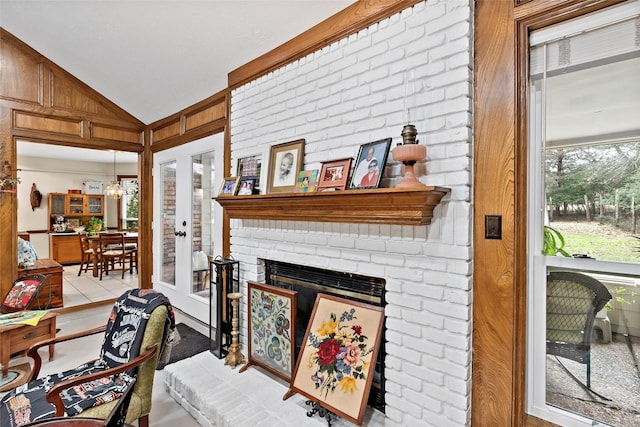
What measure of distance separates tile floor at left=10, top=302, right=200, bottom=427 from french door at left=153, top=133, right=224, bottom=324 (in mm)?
340

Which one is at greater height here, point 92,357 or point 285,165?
point 285,165

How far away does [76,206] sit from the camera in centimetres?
795

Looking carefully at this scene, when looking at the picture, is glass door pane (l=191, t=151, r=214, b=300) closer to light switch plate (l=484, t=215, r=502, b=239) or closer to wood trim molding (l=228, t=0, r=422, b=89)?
wood trim molding (l=228, t=0, r=422, b=89)

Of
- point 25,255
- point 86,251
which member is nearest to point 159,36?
point 25,255

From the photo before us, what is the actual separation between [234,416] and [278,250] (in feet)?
3.55

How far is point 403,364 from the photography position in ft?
5.65

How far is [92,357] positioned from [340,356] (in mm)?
2551

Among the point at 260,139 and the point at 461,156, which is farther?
the point at 260,139

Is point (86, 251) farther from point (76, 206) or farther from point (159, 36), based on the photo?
point (159, 36)

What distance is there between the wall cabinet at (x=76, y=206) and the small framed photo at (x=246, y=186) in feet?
24.5

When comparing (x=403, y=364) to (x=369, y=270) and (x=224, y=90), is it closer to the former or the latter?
(x=369, y=270)

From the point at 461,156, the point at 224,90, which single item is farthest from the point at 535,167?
the point at 224,90

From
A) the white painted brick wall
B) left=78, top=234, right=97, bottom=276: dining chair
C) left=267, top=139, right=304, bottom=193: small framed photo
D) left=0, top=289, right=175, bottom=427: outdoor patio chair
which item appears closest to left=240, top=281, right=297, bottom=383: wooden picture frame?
the white painted brick wall

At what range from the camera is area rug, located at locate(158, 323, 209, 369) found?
2.97 m
